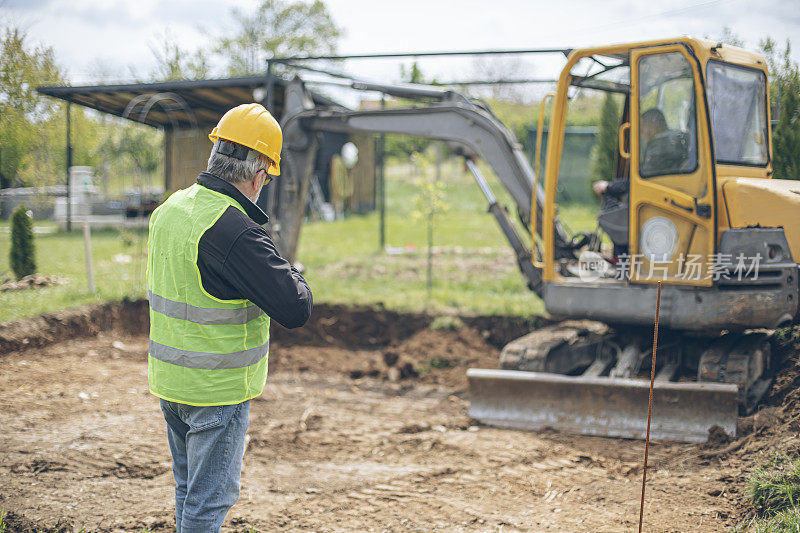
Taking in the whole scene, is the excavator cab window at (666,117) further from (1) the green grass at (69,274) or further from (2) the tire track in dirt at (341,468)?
(1) the green grass at (69,274)

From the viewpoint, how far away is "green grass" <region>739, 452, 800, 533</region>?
11.0ft

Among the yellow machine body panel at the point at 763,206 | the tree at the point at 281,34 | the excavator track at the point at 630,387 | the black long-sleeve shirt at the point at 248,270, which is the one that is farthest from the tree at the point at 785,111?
the tree at the point at 281,34

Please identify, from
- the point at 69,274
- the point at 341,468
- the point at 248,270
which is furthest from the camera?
Result: the point at 69,274

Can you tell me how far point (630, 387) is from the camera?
524 centimetres

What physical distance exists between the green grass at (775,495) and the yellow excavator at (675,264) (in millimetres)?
992

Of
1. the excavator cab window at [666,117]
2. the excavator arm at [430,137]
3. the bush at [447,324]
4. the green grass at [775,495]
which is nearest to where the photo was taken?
the green grass at [775,495]

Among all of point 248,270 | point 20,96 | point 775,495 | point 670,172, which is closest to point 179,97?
point 20,96

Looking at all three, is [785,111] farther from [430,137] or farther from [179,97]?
[179,97]

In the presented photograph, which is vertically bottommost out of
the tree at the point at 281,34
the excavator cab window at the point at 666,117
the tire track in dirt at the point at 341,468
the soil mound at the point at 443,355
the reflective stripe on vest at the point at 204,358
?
the tire track in dirt at the point at 341,468

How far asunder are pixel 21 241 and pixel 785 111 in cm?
758

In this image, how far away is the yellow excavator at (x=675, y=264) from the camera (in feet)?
16.6

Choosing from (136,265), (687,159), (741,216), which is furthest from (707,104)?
(136,265)

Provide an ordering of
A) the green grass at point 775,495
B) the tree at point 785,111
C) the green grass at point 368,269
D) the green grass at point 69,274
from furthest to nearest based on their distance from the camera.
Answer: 1. the green grass at point 368,269
2. the green grass at point 69,274
3. the tree at point 785,111
4. the green grass at point 775,495

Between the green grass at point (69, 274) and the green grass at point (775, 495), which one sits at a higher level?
the green grass at point (69, 274)
